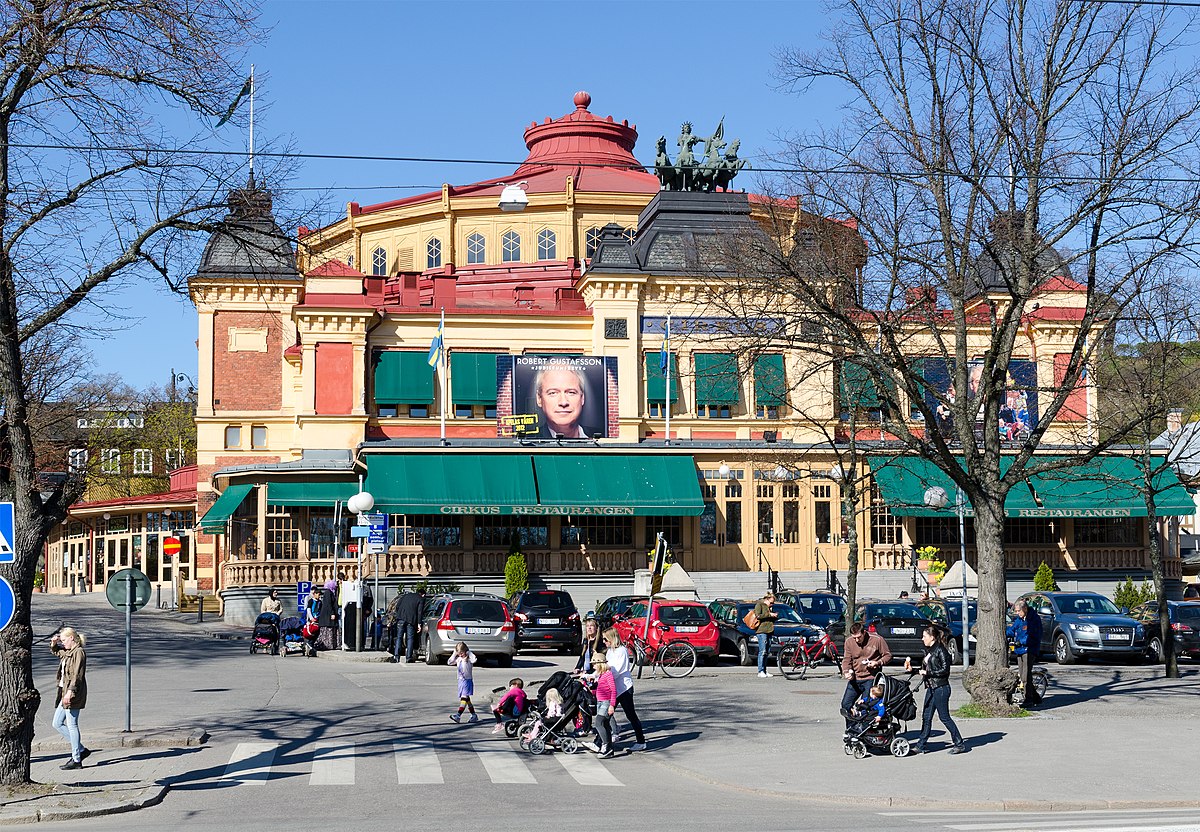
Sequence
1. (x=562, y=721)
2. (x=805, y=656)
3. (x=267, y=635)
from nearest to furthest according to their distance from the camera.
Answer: (x=562, y=721), (x=805, y=656), (x=267, y=635)

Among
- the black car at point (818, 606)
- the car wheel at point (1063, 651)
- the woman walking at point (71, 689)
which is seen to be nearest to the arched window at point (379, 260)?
the black car at point (818, 606)

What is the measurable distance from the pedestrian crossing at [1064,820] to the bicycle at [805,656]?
14069mm

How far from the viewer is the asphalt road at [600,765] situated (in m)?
13.4

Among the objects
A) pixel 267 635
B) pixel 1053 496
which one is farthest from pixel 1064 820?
pixel 1053 496

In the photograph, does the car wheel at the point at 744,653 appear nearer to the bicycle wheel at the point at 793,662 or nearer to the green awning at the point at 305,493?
the bicycle wheel at the point at 793,662

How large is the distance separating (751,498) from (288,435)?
18.5 metres

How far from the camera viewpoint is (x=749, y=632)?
31891mm

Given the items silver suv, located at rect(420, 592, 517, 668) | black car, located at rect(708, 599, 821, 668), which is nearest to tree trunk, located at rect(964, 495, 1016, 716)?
black car, located at rect(708, 599, 821, 668)

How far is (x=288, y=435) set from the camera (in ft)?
182

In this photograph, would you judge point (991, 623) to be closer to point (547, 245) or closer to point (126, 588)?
point (126, 588)

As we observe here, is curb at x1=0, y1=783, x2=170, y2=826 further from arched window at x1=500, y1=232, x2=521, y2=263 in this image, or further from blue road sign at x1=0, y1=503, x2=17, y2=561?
arched window at x1=500, y1=232, x2=521, y2=263

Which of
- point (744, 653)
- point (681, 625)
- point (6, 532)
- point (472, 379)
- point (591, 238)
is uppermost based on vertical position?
point (591, 238)

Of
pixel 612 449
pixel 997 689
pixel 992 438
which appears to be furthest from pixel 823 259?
pixel 612 449

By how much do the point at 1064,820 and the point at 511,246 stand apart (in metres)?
54.1
